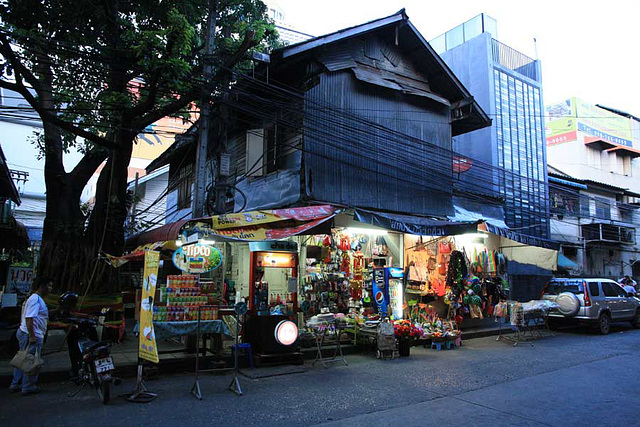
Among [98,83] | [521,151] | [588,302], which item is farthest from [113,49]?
[521,151]

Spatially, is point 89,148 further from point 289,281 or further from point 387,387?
point 387,387

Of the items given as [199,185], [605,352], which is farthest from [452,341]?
[199,185]

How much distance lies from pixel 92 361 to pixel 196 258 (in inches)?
119

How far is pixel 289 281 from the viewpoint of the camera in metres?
11.1

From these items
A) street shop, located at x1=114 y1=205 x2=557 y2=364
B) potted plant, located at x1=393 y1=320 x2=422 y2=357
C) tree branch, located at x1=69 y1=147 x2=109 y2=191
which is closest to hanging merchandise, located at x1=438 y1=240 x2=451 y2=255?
street shop, located at x1=114 y1=205 x2=557 y2=364

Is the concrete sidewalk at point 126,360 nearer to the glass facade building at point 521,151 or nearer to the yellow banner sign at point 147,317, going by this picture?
the yellow banner sign at point 147,317

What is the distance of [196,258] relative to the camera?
9156mm

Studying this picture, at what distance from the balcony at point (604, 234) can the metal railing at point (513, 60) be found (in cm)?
966

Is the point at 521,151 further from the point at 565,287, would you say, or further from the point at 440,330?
the point at 440,330

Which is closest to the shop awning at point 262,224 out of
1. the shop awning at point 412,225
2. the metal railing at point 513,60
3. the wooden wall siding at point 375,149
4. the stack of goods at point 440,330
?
the shop awning at point 412,225

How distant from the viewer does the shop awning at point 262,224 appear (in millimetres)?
8920

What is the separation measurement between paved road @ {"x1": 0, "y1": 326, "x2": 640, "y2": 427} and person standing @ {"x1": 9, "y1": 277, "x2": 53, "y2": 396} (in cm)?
25

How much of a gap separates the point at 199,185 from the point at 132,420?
17.9ft

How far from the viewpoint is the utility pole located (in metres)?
9.88
